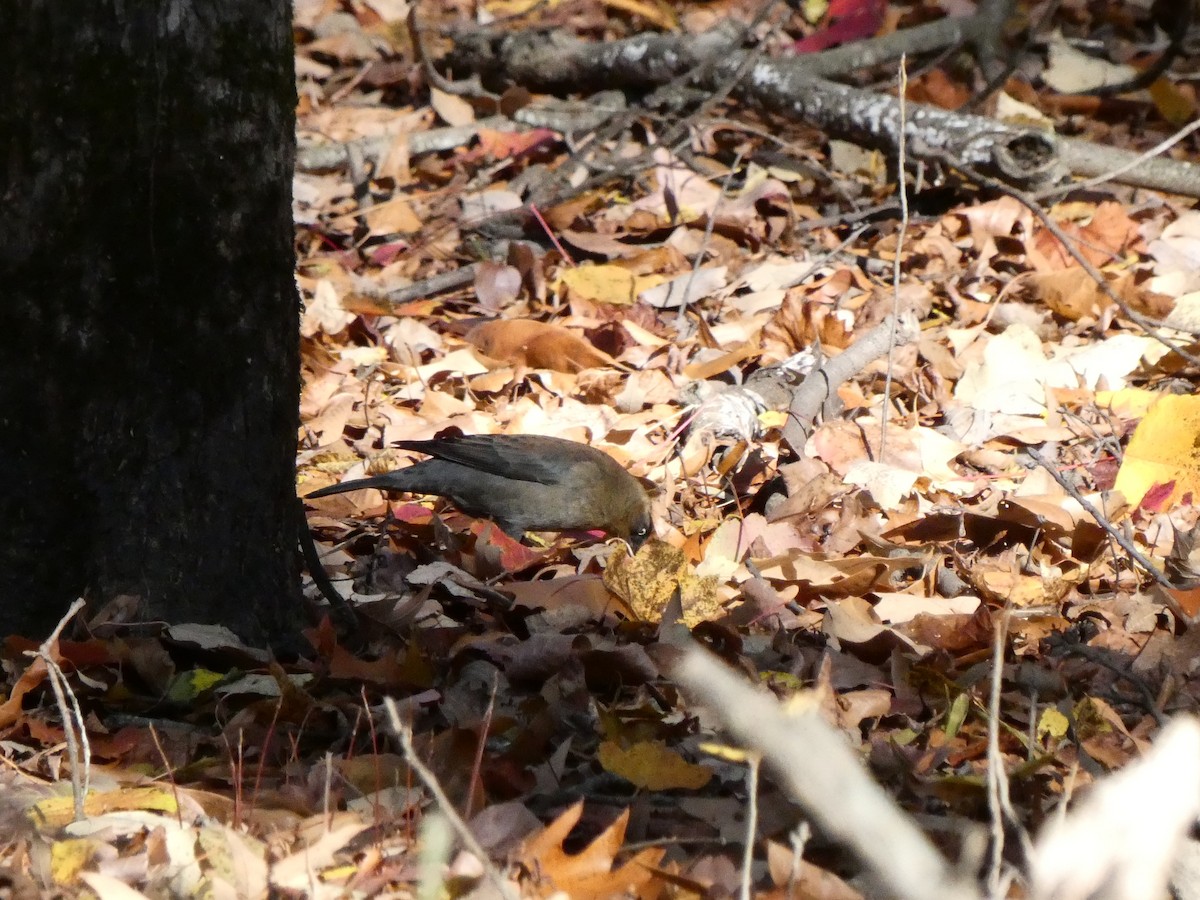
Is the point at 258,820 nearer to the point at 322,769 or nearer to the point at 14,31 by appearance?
the point at 322,769

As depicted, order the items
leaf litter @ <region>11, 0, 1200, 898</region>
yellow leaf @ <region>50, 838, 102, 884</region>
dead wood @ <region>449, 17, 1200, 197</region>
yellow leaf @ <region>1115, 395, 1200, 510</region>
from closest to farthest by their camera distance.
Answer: yellow leaf @ <region>50, 838, 102, 884</region>
leaf litter @ <region>11, 0, 1200, 898</region>
yellow leaf @ <region>1115, 395, 1200, 510</region>
dead wood @ <region>449, 17, 1200, 197</region>

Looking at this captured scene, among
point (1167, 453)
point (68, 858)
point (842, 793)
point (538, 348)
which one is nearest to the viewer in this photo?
point (842, 793)

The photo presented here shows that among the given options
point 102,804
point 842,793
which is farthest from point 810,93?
point 842,793

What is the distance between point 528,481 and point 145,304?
220 centimetres

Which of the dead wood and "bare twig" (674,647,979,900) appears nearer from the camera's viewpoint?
"bare twig" (674,647,979,900)

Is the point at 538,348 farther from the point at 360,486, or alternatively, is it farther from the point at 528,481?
the point at 360,486

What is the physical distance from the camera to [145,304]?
2.85 meters

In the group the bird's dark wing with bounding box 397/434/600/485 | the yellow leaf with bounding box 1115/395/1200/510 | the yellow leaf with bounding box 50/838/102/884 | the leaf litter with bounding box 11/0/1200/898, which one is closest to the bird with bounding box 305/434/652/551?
the bird's dark wing with bounding box 397/434/600/485

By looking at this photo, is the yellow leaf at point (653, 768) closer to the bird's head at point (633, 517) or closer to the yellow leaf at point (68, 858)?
the yellow leaf at point (68, 858)

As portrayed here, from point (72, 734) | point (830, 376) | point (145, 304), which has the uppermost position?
point (145, 304)

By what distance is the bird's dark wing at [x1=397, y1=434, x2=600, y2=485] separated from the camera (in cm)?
486

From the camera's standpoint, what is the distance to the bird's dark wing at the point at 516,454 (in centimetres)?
486

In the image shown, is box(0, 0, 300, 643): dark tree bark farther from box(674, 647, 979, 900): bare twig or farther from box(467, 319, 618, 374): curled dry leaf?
box(467, 319, 618, 374): curled dry leaf

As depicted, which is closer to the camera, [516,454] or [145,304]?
[145,304]
